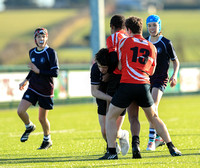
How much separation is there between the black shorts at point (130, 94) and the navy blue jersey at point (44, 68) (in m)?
2.06

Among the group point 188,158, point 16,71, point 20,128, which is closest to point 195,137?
point 188,158

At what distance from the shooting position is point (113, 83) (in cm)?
805

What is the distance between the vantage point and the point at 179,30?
69312 millimetres

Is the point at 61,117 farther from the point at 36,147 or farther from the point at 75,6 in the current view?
the point at 75,6

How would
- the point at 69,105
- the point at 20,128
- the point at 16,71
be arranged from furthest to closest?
1. the point at 69,105
2. the point at 16,71
3. the point at 20,128

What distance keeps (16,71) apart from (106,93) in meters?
13.2

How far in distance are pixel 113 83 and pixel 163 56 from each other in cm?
147

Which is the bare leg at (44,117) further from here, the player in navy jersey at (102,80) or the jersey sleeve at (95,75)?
the jersey sleeve at (95,75)

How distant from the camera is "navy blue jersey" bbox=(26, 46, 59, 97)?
9.37 meters

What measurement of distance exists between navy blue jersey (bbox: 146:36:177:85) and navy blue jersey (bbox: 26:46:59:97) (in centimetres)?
176

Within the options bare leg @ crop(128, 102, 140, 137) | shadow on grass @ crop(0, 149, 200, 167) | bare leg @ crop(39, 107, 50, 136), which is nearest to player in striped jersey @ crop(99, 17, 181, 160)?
bare leg @ crop(128, 102, 140, 137)

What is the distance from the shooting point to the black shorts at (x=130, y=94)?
7.51 meters

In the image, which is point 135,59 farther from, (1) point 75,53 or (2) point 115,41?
(1) point 75,53

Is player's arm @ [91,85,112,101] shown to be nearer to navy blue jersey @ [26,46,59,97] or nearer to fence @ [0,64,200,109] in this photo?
navy blue jersey @ [26,46,59,97]
